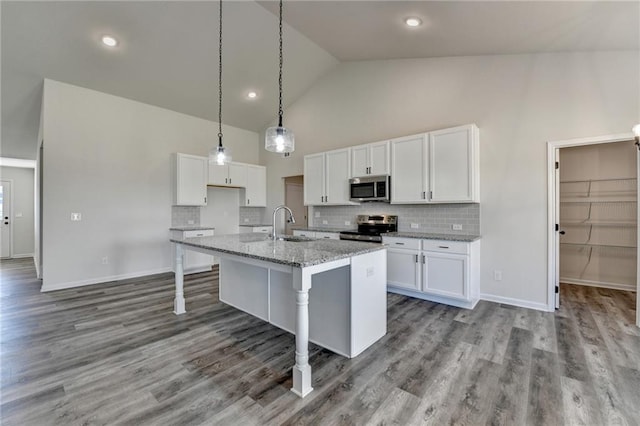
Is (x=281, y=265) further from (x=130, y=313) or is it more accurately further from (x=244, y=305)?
(x=130, y=313)

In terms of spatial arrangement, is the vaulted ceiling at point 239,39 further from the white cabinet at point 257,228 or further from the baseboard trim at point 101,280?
the baseboard trim at point 101,280

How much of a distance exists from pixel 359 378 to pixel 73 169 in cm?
490

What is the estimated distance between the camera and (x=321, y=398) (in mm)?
1852

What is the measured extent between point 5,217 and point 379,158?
9339mm

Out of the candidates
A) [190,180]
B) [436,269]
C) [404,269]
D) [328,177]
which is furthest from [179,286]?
[436,269]

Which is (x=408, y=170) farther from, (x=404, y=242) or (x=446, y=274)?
(x=446, y=274)

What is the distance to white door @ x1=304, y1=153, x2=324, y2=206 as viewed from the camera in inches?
204

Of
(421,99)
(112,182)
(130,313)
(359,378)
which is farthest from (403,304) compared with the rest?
(112,182)

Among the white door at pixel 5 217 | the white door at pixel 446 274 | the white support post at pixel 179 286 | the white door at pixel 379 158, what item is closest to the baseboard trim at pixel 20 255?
the white door at pixel 5 217

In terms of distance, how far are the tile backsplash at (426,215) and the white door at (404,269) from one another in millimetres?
643

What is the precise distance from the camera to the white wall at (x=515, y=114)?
311cm

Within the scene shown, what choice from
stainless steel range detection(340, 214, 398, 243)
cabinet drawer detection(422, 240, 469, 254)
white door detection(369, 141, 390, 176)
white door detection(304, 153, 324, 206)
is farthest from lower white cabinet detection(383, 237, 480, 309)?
white door detection(304, 153, 324, 206)

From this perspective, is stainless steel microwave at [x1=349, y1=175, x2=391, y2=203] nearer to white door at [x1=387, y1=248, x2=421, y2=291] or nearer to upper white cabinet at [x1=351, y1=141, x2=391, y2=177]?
upper white cabinet at [x1=351, y1=141, x2=391, y2=177]

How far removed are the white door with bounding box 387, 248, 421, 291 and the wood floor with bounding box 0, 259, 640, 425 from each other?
0.45m
